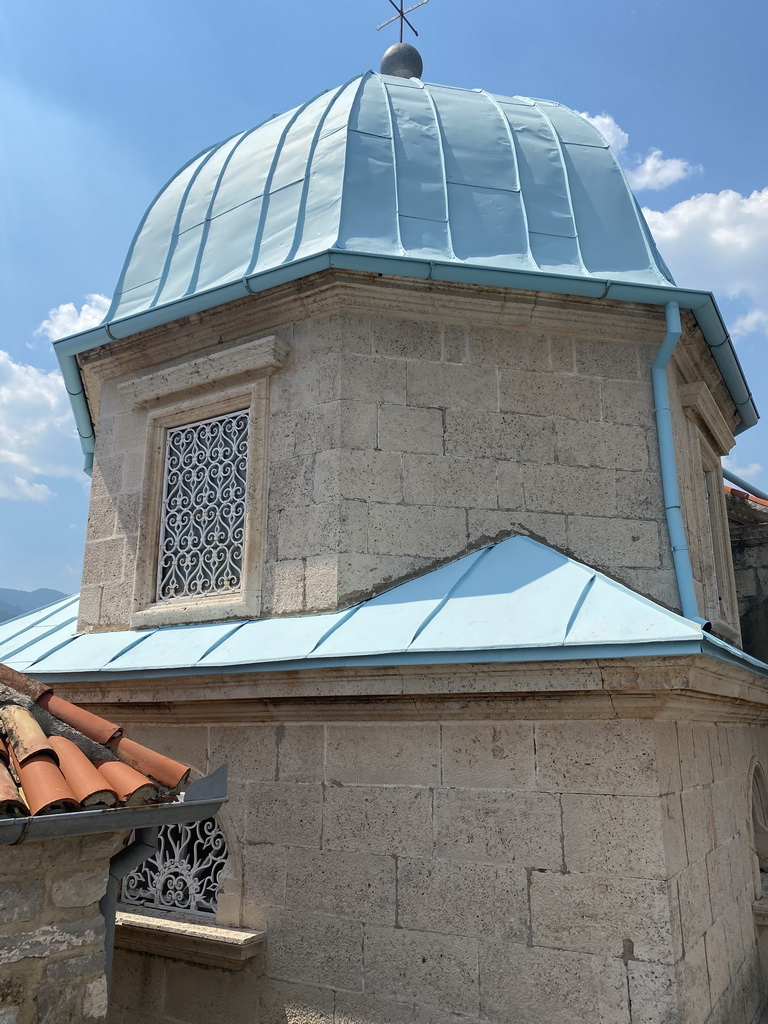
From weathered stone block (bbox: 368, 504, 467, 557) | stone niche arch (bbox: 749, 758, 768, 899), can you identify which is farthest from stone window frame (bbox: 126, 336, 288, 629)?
stone niche arch (bbox: 749, 758, 768, 899)

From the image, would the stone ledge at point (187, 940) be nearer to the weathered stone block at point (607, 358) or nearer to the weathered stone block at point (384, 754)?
the weathered stone block at point (384, 754)

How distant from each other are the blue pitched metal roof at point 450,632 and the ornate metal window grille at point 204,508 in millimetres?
413

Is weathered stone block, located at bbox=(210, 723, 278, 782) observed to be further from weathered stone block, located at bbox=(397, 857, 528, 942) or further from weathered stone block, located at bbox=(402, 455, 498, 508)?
weathered stone block, located at bbox=(402, 455, 498, 508)

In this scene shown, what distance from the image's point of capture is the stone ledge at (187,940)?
14.5 feet

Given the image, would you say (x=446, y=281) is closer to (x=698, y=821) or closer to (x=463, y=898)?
(x=698, y=821)

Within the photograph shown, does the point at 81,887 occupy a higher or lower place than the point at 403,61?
lower

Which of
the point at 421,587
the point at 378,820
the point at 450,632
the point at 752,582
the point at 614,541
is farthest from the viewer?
the point at 752,582

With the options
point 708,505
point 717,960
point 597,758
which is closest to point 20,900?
point 597,758

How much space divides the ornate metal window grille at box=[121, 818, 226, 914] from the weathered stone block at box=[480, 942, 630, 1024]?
1771mm

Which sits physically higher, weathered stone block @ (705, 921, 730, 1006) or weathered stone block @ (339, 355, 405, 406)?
weathered stone block @ (339, 355, 405, 406)

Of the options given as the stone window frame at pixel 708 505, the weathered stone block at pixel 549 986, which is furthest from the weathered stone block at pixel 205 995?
the stone window frame at pixel 708 505

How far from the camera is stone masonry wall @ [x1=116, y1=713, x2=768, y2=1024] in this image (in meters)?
3.80

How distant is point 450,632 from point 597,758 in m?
0.94

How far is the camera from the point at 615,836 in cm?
387
